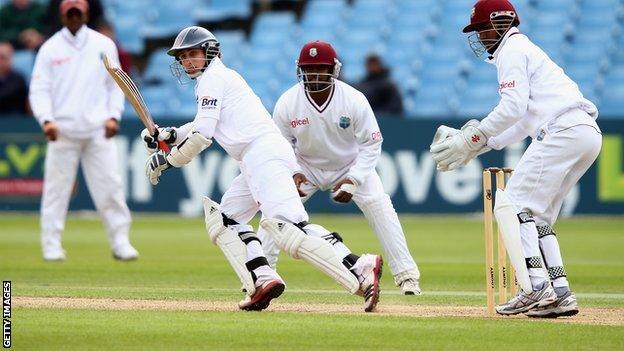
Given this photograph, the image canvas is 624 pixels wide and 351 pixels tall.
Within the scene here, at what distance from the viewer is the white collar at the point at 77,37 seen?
13070mm

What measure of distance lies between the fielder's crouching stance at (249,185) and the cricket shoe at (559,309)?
99 centimetres

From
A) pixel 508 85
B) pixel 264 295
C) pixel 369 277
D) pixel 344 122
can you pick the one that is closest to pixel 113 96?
pixel 344 122

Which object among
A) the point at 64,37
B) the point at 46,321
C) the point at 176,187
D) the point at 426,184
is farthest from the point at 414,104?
the point at 46,321

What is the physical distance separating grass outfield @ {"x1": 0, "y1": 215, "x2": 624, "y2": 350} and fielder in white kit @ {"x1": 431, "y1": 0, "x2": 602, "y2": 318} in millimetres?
265

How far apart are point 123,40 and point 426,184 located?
7250 mm

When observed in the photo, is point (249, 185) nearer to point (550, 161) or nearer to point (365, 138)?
point (365, 138)

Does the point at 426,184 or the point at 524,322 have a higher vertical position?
the point at 524,322

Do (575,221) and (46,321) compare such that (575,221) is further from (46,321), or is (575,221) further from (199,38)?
(46,321)

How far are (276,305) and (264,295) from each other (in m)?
0.62

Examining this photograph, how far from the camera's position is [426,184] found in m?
19.0

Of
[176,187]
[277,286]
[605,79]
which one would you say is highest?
[277,286]

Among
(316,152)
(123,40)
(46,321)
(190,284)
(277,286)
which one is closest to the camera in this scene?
(46,321)

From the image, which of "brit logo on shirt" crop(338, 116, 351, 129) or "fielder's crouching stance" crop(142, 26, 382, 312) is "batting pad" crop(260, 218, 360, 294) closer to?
"fielder's crouching stance" crop(142, 26, 382, 312)

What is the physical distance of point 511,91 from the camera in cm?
804
